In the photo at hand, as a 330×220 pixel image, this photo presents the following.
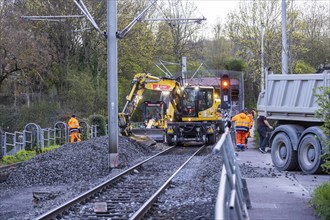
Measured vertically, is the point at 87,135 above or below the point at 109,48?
below

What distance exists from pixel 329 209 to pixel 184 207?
10.6 feet

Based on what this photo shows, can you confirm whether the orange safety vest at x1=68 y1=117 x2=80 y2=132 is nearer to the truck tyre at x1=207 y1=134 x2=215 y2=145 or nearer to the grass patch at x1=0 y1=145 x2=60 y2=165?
the grass patch at x1=0 y1=145 x2=60 y2=165

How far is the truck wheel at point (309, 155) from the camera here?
14.7 m

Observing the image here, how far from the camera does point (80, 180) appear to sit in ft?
57.6

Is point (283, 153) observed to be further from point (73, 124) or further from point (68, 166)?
point (73, 124)

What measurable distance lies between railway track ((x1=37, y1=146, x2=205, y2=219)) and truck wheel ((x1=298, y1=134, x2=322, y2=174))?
3.49 m

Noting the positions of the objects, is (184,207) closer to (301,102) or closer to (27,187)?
(301,102)

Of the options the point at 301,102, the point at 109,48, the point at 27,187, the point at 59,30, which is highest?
the point at 59,30

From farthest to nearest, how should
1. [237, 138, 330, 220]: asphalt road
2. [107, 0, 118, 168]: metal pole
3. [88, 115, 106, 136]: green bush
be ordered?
[88, 115, 106, 136]: green bush → [107, 0, 118, 168]: metal pole → [237, 138, 330, 220]: asphalt road

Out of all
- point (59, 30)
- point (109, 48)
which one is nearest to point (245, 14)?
point (59, 30)

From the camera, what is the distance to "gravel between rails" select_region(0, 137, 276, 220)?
1206cm

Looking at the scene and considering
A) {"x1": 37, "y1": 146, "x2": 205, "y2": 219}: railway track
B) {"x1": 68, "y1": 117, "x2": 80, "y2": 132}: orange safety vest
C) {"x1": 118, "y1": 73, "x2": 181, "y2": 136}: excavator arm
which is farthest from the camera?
{"x1": 68, "y1": 117, "x2": 80, "y2": 132}: orange safety vest

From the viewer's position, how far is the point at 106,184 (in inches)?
564

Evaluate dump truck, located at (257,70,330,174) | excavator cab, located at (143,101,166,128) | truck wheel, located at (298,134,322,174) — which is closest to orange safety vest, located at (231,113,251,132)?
dump truck, located at (257,70,330,174)
